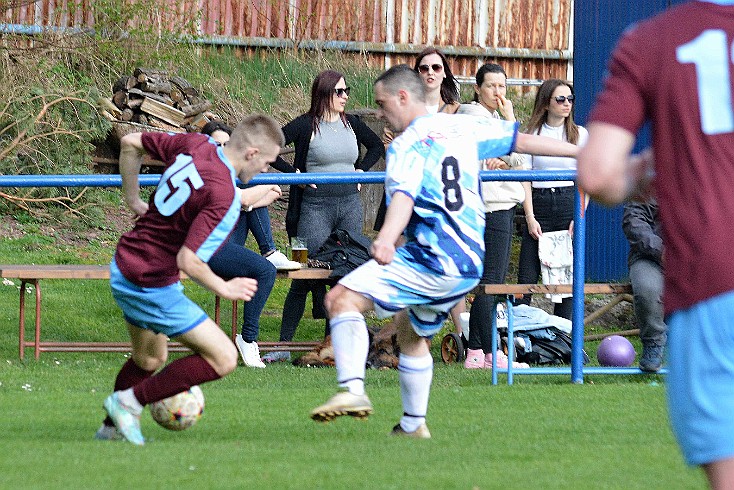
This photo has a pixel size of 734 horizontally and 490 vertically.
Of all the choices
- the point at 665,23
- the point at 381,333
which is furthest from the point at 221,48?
the point at 665,23

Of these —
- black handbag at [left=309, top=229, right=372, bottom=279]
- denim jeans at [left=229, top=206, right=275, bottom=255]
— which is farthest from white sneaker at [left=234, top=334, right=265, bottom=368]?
denim jeans at [left=229, top=206, right=275, bottom=255]

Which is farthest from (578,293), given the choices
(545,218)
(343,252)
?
(343,252)

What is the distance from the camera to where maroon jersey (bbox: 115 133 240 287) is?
241 inches

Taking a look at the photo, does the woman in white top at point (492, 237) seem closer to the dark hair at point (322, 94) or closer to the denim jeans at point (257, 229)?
the dark hair at point (322, 94)

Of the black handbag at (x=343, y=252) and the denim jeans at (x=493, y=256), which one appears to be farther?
the black handbag at (x=343, y=252)

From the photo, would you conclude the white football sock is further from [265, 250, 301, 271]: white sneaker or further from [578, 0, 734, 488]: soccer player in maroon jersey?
[265, 250, 301, 271]: white sneaker

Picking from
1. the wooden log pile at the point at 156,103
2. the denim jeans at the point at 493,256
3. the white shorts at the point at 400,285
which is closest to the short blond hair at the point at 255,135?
the white shorts at the point at 400,285

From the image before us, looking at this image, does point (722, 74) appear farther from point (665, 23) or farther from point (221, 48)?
point (221, 48)

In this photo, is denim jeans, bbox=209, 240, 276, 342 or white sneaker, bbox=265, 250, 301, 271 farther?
white sneaker, bbox=265, 250, 301, 271

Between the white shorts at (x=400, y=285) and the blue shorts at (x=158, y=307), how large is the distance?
84 centimetres

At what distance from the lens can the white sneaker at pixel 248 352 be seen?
1025 centimetres

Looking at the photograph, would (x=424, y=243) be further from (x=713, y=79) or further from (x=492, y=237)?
(x=492, y=237)

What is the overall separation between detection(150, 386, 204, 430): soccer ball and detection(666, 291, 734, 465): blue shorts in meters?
3.65

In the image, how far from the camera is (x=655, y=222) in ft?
32.2
